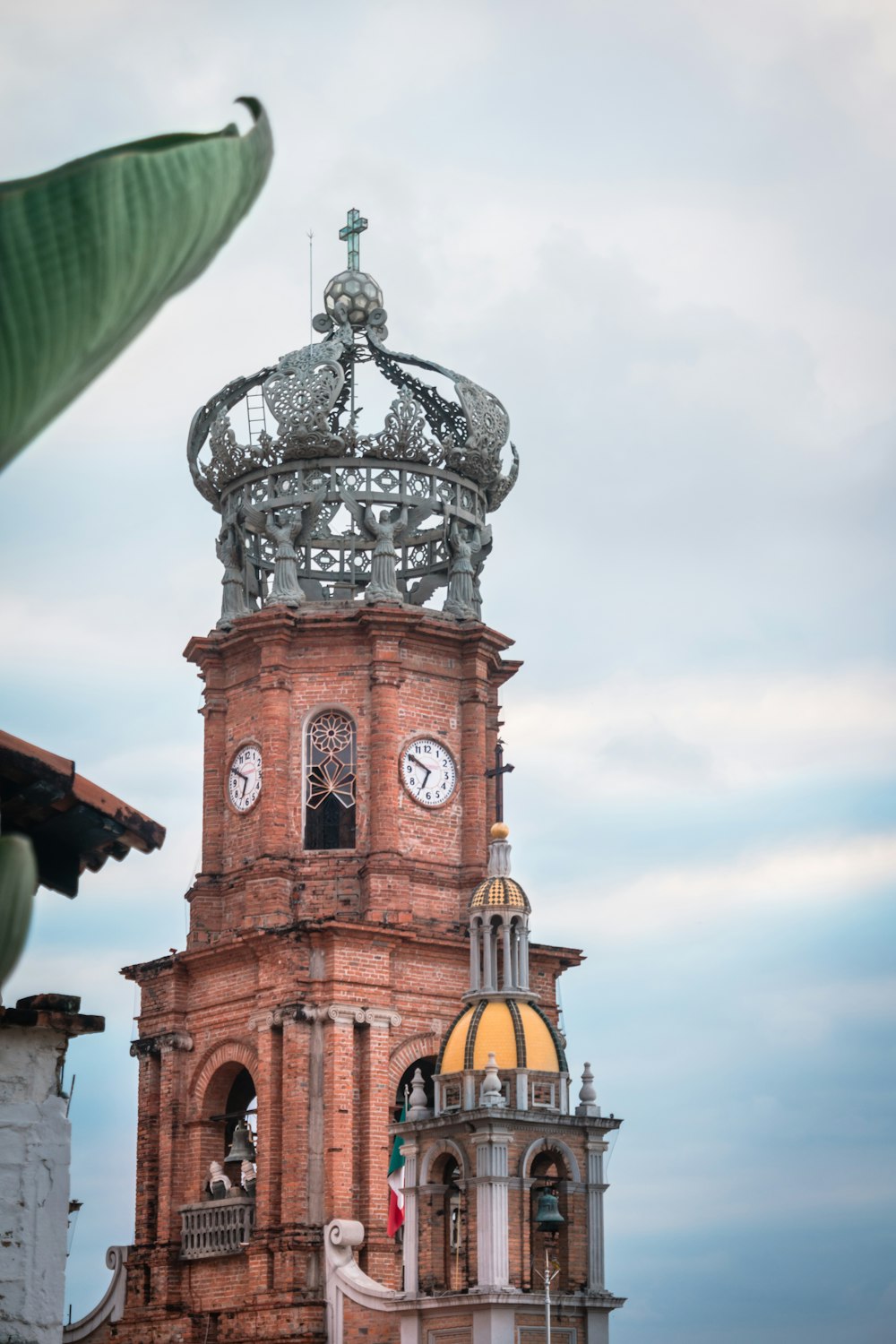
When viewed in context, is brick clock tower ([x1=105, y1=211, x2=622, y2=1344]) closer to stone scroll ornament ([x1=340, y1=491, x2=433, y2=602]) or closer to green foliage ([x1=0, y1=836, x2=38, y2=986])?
stone scroll ornament ([x1=340, y1=491, x2=433, y2=602])

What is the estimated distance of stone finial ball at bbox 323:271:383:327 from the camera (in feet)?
157

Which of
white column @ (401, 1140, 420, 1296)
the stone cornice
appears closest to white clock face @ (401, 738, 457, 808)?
the stone cornice

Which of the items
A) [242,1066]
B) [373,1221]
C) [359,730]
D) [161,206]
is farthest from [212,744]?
[161,206]

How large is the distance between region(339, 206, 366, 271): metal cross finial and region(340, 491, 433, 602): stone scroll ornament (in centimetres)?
622

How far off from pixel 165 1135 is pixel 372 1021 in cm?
545

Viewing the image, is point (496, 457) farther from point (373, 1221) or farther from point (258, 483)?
point (373, 1221)

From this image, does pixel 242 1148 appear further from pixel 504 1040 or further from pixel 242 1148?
pixel 504 1040

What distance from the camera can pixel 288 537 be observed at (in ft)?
149

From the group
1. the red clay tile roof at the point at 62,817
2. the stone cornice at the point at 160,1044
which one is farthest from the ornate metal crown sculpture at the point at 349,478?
the red clay tile roof at the point at 62,817

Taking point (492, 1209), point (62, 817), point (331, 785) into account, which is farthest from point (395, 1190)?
point (62, 817)

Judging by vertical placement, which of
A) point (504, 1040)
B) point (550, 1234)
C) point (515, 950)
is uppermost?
point (515, 950)

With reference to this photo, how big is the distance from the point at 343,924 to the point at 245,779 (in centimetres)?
511

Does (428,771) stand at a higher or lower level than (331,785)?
higher

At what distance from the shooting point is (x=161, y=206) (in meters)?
6.68
